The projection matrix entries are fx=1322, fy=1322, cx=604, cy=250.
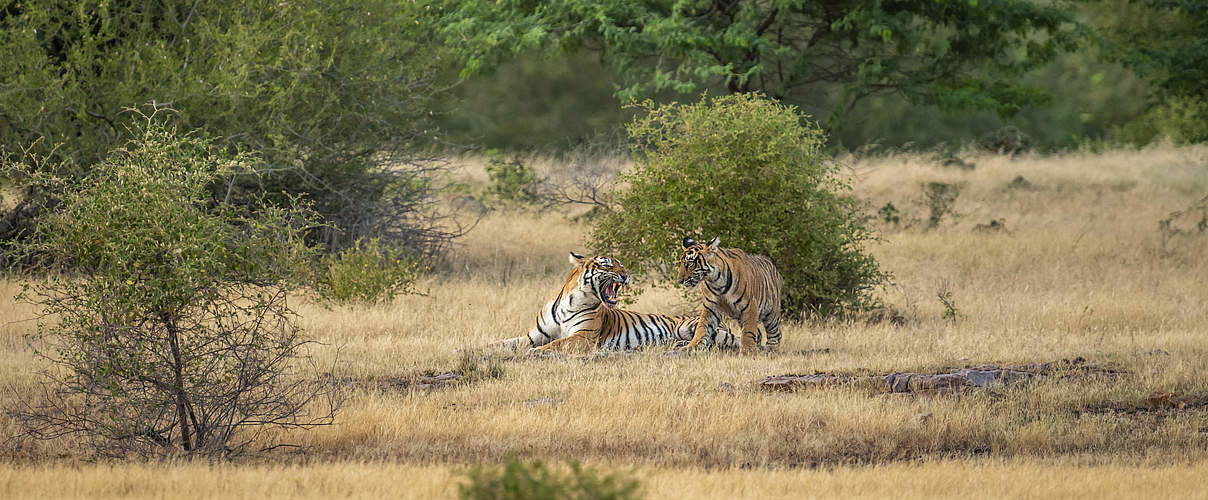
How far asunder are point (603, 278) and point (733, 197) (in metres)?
2.56

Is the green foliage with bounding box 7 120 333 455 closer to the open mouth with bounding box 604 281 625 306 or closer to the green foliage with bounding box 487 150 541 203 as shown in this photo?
the open mouth with bounding box 604 281 625 306

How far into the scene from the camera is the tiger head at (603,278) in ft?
41.1

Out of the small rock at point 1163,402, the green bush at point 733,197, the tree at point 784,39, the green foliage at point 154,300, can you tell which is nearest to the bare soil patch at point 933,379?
the small rock at point 1163,402

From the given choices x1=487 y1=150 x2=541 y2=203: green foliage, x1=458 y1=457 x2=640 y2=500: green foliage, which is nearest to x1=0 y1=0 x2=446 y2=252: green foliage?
x1=487 y1=150 x2=541 y2=203: green foliage

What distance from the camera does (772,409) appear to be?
9.76 meters

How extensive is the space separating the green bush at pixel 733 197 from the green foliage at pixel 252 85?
3835mm

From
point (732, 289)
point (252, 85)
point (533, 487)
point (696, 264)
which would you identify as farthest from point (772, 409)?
point (252, 85)

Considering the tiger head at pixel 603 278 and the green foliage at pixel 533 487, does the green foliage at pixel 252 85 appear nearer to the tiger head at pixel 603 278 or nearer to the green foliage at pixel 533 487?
the tiger head at pixel 603 278

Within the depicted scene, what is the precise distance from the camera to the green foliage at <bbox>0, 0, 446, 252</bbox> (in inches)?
659

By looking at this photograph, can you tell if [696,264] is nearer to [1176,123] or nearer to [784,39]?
[784,39]

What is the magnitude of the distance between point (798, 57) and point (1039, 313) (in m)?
12.5

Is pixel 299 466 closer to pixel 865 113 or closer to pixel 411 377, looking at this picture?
pixel 411 377

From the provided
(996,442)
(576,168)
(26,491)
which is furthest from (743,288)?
(576,168)

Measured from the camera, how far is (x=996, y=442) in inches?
365
